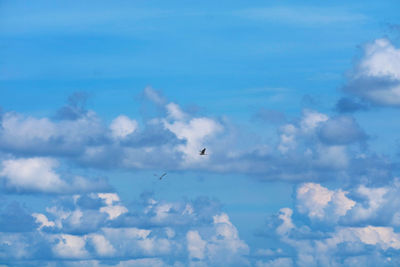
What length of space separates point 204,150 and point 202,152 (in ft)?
8.61

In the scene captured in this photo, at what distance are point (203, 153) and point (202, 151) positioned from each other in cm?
178

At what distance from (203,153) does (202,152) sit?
3.94 feet

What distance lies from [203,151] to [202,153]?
1900 mm

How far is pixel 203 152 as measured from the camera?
497 ft

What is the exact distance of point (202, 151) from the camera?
150m

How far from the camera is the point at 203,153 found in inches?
5945

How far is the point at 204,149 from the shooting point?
15138 centimetres

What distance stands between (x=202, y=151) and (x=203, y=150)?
3.27ft

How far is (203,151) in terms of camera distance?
15112 centimetres

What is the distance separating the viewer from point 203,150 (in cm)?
15050

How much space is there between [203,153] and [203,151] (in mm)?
1253

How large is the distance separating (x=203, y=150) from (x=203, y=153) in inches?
78.1

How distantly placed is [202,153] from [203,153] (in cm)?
141
